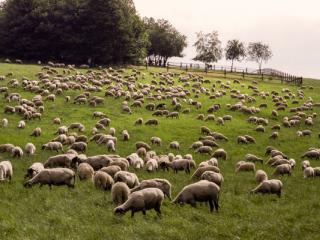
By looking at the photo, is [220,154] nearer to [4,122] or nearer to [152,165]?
[152,165]

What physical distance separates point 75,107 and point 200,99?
1449 centimetres

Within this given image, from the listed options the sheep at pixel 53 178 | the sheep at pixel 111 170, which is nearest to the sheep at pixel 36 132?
the sheep at pixel 111 170

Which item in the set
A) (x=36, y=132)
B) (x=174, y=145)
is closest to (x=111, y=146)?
(x=174, y=145)

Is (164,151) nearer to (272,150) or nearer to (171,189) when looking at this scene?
(272,150)

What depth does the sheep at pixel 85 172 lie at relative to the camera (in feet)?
73.3

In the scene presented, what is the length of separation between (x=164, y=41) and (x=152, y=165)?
92.5 metres

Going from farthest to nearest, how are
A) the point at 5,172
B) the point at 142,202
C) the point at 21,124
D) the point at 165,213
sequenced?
the point at 21,124 < the point at 5,172 < the point at 165,213 < the point at 142,202

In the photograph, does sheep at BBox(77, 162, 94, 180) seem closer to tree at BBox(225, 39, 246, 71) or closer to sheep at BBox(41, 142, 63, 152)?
sheep at BBox(41, 142, 63, 152)

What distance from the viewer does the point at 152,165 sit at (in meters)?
25.1

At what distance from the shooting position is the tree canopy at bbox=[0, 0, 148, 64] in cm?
8019

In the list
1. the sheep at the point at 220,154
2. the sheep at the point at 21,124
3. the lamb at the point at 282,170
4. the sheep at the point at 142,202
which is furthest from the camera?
the sheep at the point at 21,124

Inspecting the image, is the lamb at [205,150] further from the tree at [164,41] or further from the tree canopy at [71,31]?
the tree at [164,41]

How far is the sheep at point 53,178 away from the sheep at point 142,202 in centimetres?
459

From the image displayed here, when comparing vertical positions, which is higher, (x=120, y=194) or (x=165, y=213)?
(x=120, y=194)
